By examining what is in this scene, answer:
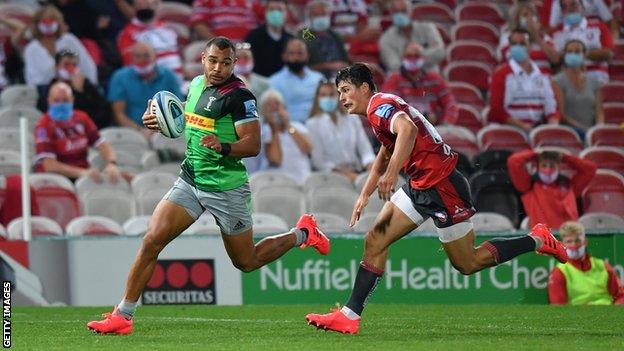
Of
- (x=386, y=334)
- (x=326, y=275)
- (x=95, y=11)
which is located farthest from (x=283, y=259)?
(x=95, y=11)

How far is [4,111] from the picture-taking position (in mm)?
17844

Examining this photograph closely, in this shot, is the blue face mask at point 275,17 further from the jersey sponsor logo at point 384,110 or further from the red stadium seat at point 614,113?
the jersey sponsor logo at point 384,110

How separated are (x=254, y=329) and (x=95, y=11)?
9.90 metres

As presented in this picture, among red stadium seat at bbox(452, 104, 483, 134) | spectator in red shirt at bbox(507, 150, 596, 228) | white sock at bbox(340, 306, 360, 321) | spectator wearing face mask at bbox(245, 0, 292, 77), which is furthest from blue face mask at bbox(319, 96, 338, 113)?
white sock at bbox(340, 306, 360, 321)

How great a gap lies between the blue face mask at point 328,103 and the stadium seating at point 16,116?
11.4ft

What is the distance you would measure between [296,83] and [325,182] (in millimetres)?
2302

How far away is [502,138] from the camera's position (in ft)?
59.5

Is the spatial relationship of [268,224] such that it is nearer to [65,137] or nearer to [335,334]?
[65,137]

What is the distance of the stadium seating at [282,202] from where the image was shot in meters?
16.4

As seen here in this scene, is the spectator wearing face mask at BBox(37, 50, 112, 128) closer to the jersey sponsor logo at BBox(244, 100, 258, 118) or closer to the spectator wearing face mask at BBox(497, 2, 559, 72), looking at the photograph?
the spectator wearing face mask at BBox(497, 2, 559, 72)

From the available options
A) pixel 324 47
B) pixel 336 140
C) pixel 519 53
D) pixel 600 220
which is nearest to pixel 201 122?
pixel 600 220

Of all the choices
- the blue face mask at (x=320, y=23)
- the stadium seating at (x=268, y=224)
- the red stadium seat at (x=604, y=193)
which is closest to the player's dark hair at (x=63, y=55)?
the blue face mask at (x=320, y=23)

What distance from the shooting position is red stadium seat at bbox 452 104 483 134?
19.1 m

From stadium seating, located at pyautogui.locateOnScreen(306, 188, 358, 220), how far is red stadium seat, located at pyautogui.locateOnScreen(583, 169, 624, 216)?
104 inches
